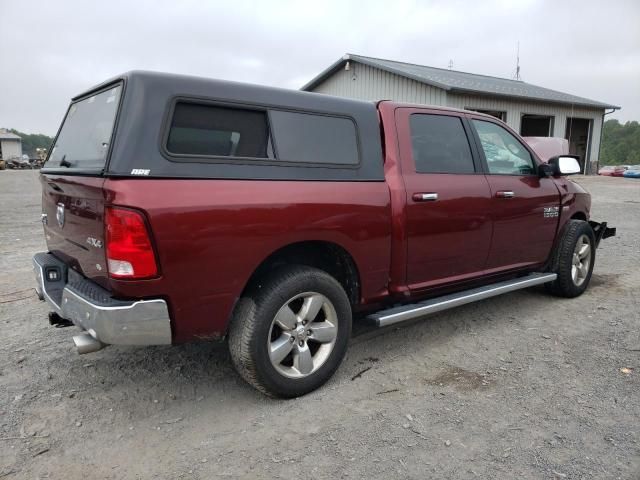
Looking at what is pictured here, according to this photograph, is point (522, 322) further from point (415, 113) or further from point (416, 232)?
point (415, 113)

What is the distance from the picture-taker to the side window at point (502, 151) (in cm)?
415

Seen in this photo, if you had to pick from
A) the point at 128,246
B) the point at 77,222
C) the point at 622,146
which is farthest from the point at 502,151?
the point at 622,146

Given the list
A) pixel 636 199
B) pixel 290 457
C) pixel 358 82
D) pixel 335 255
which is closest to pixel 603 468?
pixel 290 457

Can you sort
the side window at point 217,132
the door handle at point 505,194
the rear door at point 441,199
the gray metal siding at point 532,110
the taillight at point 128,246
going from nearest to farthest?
the taillight at point 128,246, the side window at point 217,132, the rear door at point 441,199, the door handle at point 505,194, the gray metal siding at point 532,110

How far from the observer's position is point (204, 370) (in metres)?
3.44

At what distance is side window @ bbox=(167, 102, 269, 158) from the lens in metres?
2.57

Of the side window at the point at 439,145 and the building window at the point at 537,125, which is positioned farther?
the building window at the point at 537,125

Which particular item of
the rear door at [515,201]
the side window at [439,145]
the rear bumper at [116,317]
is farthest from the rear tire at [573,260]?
the rear bumper at [116,317]

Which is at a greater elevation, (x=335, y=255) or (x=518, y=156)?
(x=518, y=156)

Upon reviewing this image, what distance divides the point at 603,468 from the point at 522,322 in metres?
2.06

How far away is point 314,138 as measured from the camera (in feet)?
10.1

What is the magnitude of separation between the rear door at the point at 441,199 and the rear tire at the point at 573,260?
129 centimetres

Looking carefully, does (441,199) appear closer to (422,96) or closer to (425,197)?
(425,197)

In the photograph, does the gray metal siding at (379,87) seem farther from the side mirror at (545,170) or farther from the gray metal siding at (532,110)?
the side mirror at (545,170)
